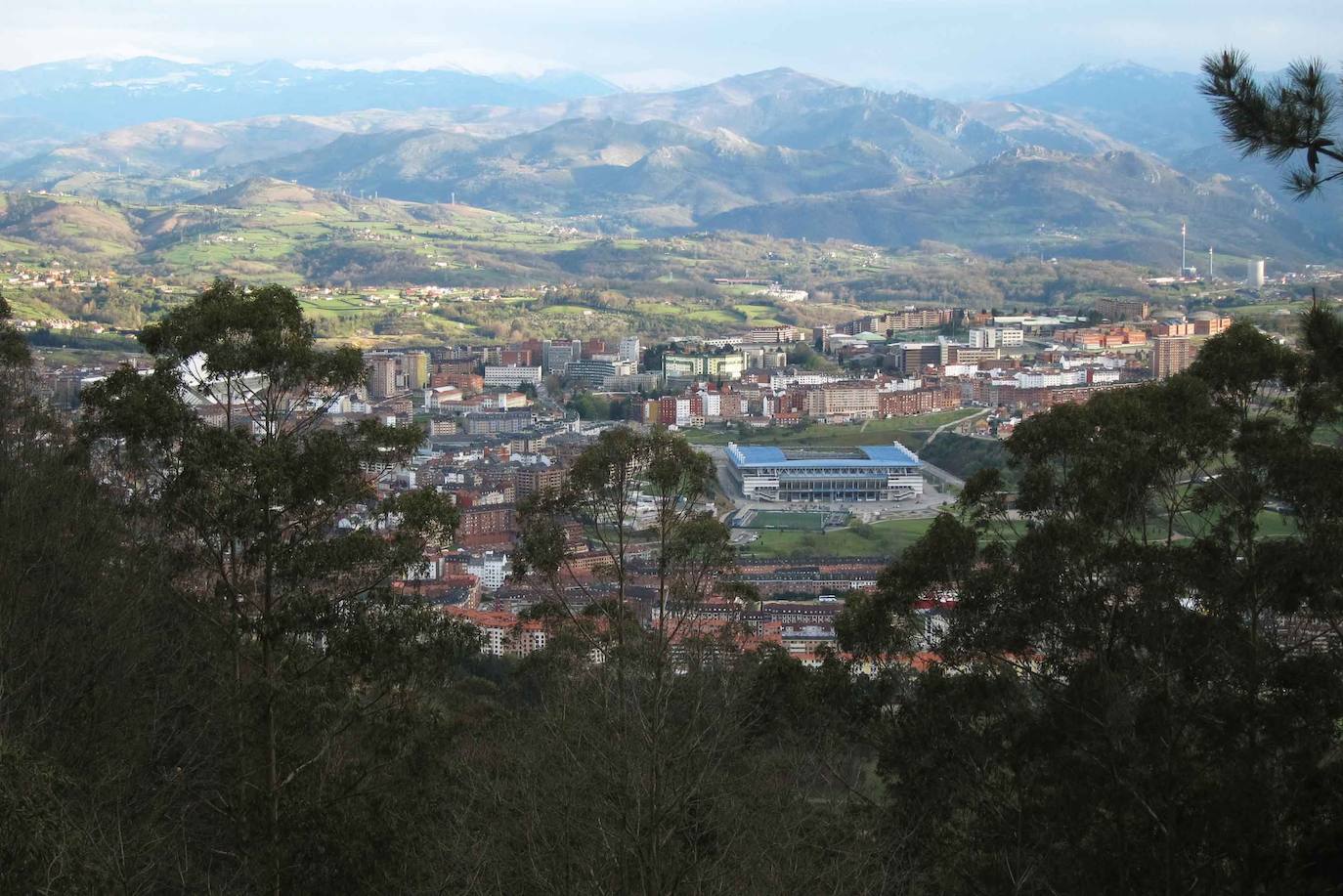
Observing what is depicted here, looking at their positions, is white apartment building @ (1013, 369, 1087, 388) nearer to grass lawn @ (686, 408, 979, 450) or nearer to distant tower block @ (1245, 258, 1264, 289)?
grass lawn @ (686, 408, 979, 450)

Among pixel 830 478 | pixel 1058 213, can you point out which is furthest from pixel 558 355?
pixel 1058 213

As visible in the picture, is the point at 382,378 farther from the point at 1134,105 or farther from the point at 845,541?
the point at 1134,105

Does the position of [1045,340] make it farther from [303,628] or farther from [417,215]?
[417,215]

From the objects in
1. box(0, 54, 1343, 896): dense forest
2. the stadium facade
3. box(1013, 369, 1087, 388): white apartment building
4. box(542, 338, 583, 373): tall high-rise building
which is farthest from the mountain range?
box(0, 54, 1343, 896): dense forest

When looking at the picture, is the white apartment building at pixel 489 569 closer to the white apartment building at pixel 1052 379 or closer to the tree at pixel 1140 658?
the tree at pixel 1140 658

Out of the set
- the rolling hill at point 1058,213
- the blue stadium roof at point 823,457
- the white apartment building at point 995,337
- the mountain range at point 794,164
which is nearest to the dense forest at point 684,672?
the blue stadium roof at point 823,457
